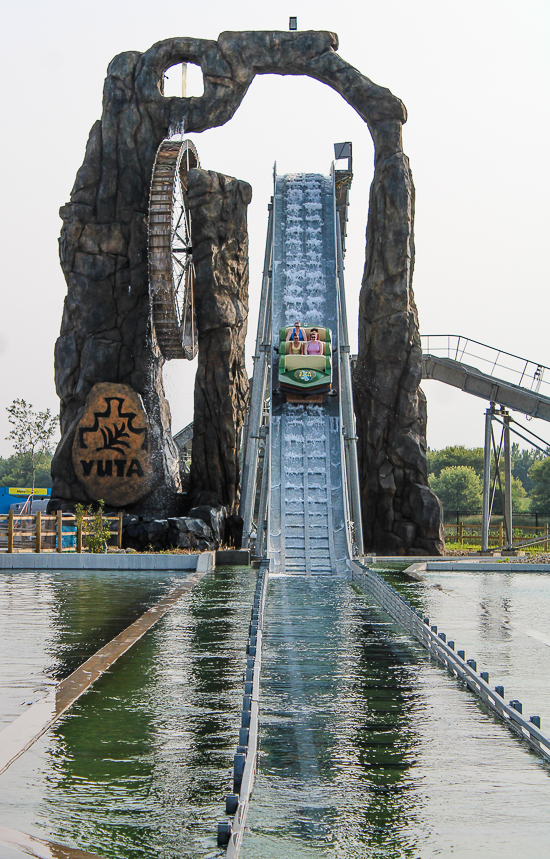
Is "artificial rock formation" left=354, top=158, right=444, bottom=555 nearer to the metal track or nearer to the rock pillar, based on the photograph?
the metal track

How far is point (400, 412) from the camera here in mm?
30594

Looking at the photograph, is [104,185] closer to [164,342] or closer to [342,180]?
[164,342]

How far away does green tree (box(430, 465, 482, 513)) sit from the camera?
284 ft

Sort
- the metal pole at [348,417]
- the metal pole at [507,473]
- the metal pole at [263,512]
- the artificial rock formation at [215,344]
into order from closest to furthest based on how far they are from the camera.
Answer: the metal pole at [263,512]
the metal pole at [348,417]
the metal pole at [507,473]
the artificial rock formation at [215,344]

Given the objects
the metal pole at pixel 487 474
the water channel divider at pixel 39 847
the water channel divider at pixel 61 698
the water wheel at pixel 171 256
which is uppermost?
the water wheel at pixel 171 256

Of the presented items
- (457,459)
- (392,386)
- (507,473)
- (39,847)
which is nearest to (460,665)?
(39,847)

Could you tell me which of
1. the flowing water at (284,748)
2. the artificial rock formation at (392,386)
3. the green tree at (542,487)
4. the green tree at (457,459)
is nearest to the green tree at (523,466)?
the green tree at (457,459)

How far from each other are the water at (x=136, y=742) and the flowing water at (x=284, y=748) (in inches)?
0.7

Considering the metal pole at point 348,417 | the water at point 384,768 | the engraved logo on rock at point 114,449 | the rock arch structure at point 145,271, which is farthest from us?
the rock arch structure at point 145,271

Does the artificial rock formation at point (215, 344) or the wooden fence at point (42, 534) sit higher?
the artificial rock formation at point (215, 344)

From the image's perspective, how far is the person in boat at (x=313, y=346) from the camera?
79.9 ft

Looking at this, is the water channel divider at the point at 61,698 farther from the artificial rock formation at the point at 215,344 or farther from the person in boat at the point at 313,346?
the artificial rock formation at the point at 215,344

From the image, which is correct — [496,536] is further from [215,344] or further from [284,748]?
[284,748]

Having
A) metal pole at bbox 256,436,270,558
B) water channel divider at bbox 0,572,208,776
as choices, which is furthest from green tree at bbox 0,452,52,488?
water channel divider at bbox 0,572,208,776
